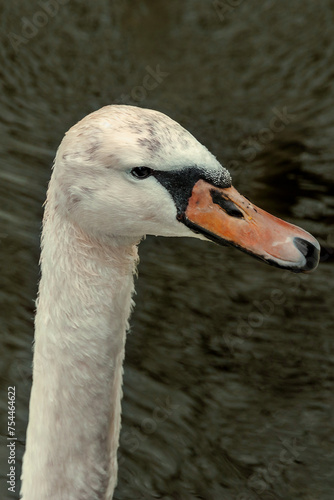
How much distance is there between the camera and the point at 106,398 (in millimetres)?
3131

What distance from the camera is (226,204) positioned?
2.95 meters

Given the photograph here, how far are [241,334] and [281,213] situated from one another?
87cm

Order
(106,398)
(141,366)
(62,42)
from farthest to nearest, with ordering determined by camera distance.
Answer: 1. (62,42)
2. (141,366)
3. (106,398)

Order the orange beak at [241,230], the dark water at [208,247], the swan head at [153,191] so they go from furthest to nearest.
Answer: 1. the dark water at [208,247]
2. the orange beak at [241,230]
3. the swan head at [153,191]

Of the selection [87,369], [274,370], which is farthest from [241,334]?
[87,369]

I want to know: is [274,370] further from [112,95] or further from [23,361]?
[112,95]

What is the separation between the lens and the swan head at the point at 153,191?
2811 millimetres

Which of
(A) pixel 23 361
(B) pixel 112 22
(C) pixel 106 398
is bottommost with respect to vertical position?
(A) pixel 23 361

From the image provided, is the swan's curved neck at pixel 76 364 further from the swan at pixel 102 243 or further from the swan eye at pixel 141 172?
the swan eye at pixel 141 172

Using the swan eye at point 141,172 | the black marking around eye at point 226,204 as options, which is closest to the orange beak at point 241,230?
the black marking around eye at point 226,204

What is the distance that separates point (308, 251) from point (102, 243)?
0.64 metres

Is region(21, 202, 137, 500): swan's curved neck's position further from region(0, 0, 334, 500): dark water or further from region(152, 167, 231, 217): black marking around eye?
region(0, 0, 334, 500): dark water

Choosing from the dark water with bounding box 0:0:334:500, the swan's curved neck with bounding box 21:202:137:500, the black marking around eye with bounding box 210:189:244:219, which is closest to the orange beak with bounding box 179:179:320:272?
the black marking around eye with bounding box 210:189:244:219

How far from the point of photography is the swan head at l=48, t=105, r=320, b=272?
2811 mm
